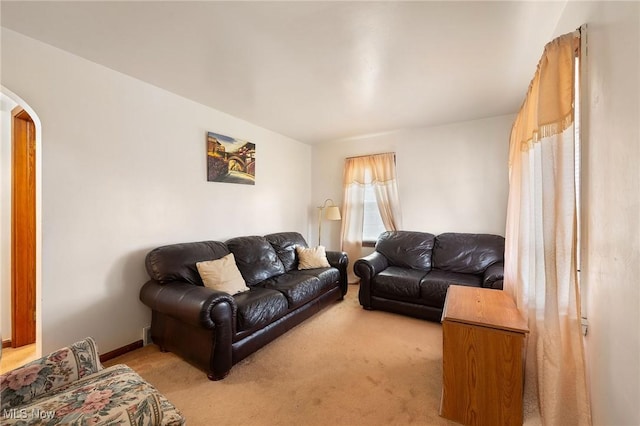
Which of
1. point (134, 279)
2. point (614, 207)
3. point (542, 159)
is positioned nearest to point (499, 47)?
point (542, 159)

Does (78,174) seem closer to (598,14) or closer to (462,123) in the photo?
(598,14)

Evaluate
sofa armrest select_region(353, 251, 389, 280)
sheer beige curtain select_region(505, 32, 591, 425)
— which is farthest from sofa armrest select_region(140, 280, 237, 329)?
sheer beige curtain select_region(505, 32, 591, 425)

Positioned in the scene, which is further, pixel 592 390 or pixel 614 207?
pixel 592 390

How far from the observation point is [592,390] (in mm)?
1123

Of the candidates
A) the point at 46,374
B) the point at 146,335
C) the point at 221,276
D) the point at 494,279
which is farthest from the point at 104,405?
the point at 494,279

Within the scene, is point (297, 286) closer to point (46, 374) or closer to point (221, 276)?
point (221, 276)

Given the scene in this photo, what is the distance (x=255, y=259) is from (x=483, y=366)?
2.28m

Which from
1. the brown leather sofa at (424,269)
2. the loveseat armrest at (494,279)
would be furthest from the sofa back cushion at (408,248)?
the loveseat armrest at (494,279)

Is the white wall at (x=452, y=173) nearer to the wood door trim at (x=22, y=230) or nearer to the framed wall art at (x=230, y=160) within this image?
the framed wall art at (x=230, y=160)

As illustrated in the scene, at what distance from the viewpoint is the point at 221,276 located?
2.37 metres

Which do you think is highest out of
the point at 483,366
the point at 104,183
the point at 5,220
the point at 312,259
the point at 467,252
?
the point at 104,183

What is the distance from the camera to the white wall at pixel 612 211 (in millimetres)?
831

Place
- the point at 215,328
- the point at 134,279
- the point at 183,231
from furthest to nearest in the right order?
the point at 183,231 < the point at 134,279 < the point at 215,328

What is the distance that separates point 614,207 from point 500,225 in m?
2.76
